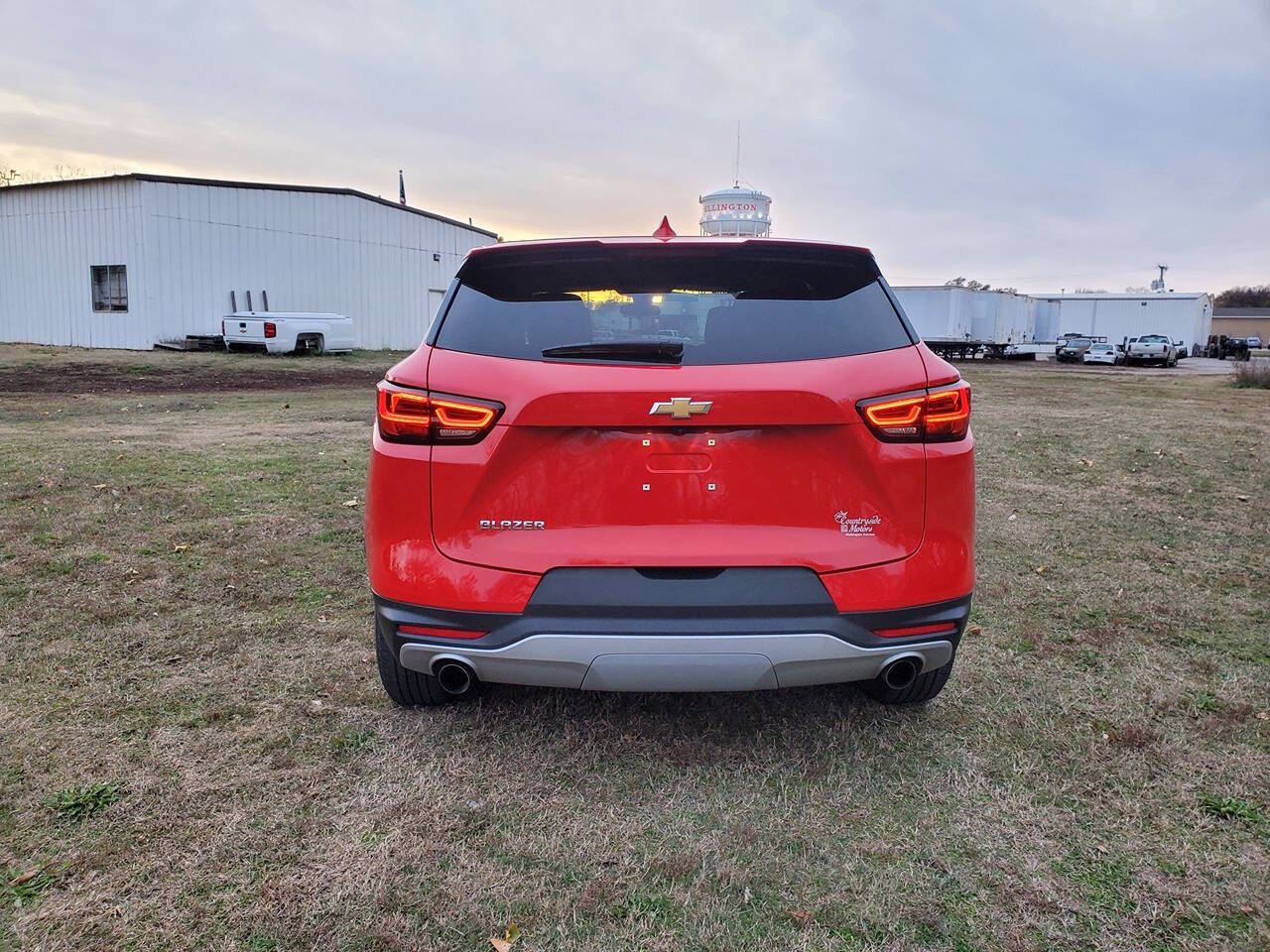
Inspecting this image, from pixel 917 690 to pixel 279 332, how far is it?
2304 cm

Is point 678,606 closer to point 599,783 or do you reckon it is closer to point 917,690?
point 599,783

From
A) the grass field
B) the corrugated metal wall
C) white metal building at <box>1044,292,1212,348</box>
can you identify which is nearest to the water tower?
the corrugated metal wall

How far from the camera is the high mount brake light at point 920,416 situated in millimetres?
2473

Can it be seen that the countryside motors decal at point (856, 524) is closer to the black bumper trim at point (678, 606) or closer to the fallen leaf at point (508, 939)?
the black bumper trim at point (678, 606)

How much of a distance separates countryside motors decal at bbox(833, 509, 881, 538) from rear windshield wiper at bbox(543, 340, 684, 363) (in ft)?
2.18

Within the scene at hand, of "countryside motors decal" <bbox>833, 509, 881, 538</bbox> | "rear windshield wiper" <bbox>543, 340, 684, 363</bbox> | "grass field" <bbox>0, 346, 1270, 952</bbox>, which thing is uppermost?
"rear windshield wiper" <bbox>543, 340, 684, 363</bbox>

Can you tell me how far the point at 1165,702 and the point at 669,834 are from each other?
2184 millimetres

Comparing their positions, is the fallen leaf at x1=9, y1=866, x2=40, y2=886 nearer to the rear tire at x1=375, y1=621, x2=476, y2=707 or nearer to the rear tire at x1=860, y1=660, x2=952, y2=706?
the rear tire at x1=375, y1=621, x2=476, y2=707

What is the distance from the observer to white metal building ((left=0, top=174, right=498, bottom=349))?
78.4 ft

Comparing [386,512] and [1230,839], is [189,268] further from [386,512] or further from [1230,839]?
[1230,839]

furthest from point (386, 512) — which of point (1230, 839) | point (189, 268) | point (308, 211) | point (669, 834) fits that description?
point (308, 211)

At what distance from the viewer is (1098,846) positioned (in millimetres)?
2436

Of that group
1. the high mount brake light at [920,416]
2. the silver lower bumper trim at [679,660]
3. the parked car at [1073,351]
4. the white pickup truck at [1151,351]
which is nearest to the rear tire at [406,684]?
the silver lower bumper trim at [679,660]

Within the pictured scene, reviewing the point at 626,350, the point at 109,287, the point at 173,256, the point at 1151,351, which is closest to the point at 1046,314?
the point at 1151,351
